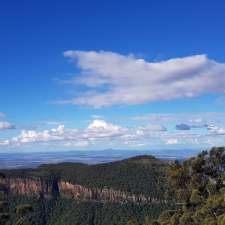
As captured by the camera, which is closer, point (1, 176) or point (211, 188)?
point (211, 188)

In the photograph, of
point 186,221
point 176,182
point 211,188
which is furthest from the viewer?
point 176,182

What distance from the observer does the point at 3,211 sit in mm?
61000

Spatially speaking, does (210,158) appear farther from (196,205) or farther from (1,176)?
(1,176)

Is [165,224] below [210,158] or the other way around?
below

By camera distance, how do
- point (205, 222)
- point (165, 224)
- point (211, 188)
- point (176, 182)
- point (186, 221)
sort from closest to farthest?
point (205, 222) → point (186, 221) → point (165, 224) → point (211, 188) → point (176, 182)

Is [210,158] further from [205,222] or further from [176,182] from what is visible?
[205,222]

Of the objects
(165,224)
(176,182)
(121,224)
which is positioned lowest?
(121,224)

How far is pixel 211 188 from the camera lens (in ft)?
191

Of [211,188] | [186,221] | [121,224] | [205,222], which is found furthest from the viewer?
[121,224]

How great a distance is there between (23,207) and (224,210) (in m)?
26.0

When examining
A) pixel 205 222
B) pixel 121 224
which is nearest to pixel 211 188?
pixel 205 222

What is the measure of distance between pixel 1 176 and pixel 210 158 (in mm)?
25685

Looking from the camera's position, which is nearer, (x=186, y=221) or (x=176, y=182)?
(x=186, y=221)

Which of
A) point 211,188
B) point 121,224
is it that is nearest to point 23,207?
point 211,188
